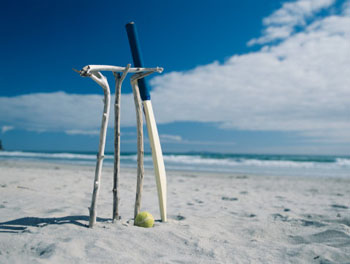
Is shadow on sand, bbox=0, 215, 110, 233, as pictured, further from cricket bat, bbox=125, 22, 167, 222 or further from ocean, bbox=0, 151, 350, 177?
ocean, bbox=0, 151, 350, 177

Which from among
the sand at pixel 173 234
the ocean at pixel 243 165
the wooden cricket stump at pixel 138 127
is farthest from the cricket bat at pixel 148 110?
the ocean at pixel 243 165

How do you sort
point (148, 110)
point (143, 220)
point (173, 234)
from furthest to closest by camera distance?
point (148, 110), point (143, 220), point (173, 234)

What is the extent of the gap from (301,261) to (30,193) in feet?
16.9

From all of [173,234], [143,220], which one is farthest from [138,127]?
[173,234]

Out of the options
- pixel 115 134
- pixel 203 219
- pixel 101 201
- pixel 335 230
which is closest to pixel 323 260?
pixel 335 230

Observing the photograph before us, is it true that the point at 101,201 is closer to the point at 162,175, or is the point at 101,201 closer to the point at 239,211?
the point at 162,175

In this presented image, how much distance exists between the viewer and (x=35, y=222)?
3.53 meters

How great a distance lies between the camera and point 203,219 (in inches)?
170

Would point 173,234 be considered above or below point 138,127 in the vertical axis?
below

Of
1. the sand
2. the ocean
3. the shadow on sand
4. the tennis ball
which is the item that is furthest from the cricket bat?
the ocean

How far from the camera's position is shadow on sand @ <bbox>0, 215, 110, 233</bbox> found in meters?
3.25

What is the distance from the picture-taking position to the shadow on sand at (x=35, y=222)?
3.25 metres

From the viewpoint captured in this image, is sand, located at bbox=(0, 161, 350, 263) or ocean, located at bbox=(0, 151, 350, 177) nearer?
sand, located at bbox=(0, 161, 350, 263)

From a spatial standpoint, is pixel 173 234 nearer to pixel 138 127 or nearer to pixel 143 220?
pixel 143 220
